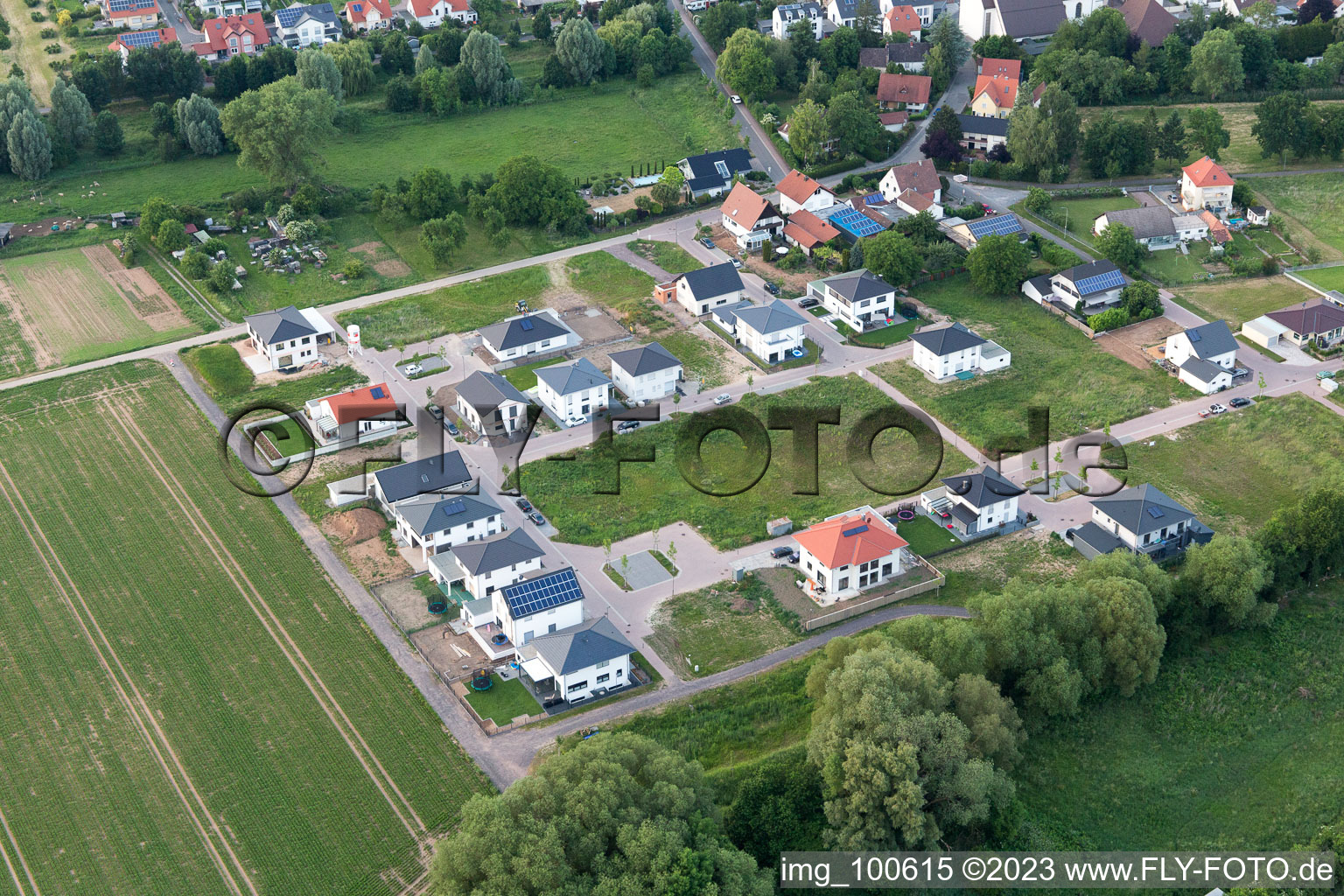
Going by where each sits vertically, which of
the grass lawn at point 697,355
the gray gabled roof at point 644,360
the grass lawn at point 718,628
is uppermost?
the gray gabled roof at point 644,360

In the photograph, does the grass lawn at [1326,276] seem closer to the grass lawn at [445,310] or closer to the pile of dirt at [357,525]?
the grass lawn at [445,310]

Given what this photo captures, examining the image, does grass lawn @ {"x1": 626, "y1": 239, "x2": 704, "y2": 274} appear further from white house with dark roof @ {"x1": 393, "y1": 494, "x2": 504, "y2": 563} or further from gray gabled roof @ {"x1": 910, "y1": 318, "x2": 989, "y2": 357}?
white house with dark roof @ {"x1": 393, "y1": 494, "x2": 504, "y2": 563}

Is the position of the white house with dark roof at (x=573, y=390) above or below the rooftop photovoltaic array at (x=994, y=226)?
below

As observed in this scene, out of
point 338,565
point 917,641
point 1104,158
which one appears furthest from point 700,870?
point 1104,158

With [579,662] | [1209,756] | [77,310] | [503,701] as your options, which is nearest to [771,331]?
[579,662]

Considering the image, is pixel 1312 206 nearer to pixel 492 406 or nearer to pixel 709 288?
pixel 709 288

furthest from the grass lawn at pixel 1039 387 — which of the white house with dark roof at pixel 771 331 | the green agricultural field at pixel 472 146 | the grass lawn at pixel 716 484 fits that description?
the green agricultural field at pixel 472 146
